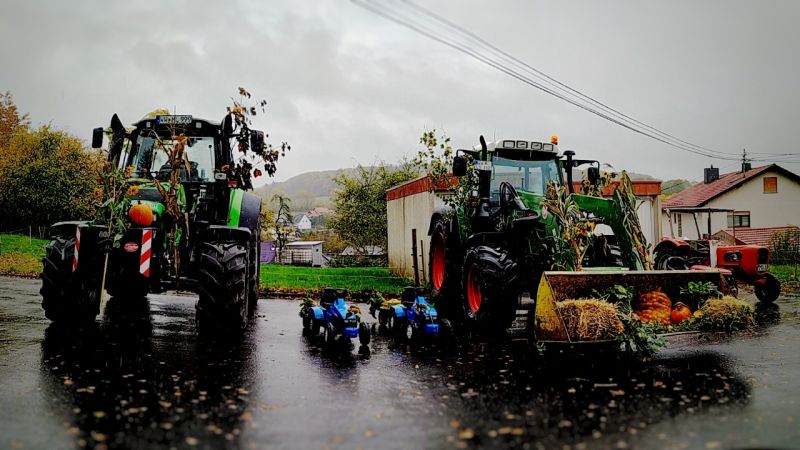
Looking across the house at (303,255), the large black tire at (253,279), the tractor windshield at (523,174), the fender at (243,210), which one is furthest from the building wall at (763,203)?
the fender at (243,210)

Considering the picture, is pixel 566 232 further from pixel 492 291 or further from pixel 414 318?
pixel 414 318

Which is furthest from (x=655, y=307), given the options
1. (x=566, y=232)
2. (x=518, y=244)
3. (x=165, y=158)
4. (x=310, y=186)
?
(x=310, y=186)

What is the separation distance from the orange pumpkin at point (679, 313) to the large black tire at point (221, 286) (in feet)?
17.0

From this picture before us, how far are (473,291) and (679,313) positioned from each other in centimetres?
314

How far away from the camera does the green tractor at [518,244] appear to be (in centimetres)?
821

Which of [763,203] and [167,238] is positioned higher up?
[763,203]

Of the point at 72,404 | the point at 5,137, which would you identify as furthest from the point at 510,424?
the point at 5,137

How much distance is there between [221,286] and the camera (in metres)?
7.75

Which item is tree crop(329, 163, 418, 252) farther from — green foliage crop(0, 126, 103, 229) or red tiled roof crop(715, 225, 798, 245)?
red tiled roof crop(715, 225, 798, 245)

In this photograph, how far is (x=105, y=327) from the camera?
29.6 ft

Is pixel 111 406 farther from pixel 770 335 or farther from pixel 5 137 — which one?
pixel 5 137

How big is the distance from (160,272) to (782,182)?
1657 inches

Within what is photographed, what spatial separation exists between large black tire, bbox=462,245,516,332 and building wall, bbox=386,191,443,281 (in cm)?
759

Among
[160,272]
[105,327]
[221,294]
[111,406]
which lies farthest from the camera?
[105,327]
